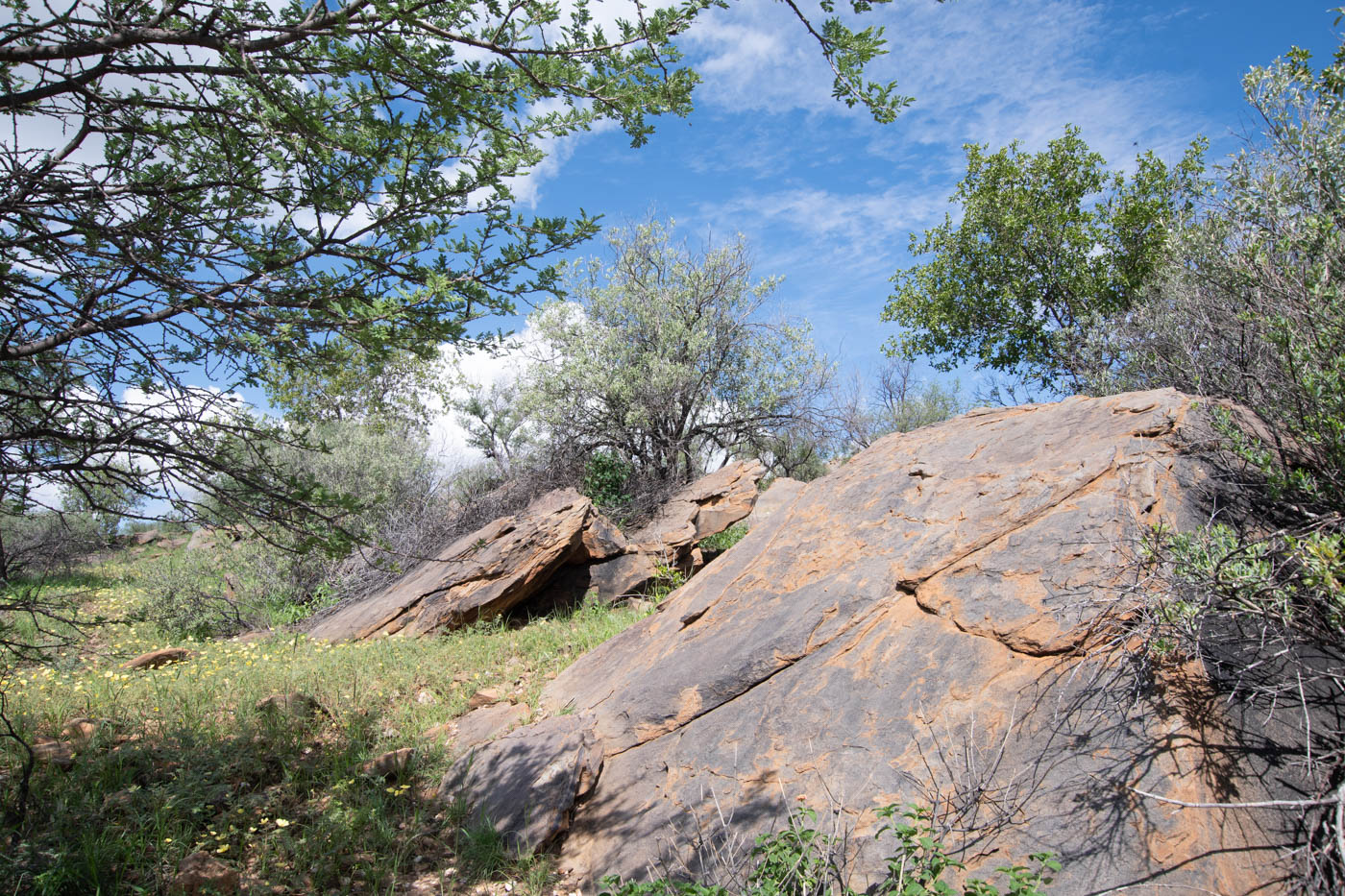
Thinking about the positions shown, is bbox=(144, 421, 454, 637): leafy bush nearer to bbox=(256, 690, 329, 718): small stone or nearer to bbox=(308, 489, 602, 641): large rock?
bbox=(308, 489, 602, 641): large rock

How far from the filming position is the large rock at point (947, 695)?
318 centimetres

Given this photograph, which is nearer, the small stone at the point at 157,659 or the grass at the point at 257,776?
the grass at the point at 257,776

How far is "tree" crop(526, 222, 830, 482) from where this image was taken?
13852 mm

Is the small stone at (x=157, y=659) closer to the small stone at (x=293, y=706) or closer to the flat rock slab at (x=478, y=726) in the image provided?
the small stone at (x=293, y=706)

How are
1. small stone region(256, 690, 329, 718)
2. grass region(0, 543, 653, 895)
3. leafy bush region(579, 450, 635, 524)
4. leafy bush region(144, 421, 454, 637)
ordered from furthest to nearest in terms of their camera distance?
leafy bush region(579, 450, 635, 524)
leafy bush region(144, 421, 454, 637)
small stone region(256, 690, 329, 718)
grass region(0, 543, 653, 895)

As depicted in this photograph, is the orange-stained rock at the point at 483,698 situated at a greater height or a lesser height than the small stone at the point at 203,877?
greater

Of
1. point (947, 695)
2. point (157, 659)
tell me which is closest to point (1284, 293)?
point (947, 695)

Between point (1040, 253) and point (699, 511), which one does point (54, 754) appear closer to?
point (699, 511)

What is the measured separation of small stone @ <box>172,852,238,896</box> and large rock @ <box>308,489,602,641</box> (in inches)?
187

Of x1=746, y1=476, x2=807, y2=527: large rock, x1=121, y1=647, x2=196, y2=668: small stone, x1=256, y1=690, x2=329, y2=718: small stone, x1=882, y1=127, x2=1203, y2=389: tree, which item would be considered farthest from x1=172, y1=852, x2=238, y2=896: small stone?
x1=882, y1=127, x2=1203, y2=389: tree

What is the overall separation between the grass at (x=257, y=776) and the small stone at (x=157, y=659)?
15 cm

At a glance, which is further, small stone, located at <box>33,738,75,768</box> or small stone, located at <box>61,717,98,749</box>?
small stone, located at <box>61,717,98,749</box>

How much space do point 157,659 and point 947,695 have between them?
7.53 metres


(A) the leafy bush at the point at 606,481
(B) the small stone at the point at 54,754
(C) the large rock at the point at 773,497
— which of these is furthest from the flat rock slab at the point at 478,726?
(A) the leafy bush at the point at 606,481
